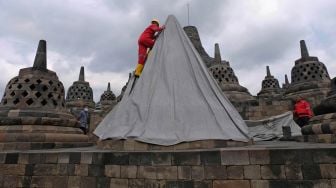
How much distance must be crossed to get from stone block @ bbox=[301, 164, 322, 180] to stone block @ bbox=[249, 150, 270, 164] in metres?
0.55

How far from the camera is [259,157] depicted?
3680 millimetres

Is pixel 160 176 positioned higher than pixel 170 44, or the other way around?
pixel 170 44

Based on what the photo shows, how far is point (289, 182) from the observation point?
352cm

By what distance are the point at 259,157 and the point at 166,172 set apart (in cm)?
161

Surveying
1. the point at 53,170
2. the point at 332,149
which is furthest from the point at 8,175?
the point at 332,149

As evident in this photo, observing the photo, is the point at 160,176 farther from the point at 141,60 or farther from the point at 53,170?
the point at 141,60

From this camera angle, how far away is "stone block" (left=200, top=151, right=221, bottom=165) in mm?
3840

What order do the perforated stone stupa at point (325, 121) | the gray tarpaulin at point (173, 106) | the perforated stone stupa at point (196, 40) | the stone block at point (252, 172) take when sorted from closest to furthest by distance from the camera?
the stone block at point (252, 172), the gray tarpaulin at point (173, 106), the perforated stone stupa at point (325, 121), the perforated stone stupa at point (196, 40)

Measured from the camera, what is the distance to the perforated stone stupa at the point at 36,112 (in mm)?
6309

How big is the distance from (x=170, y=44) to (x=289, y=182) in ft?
14.6

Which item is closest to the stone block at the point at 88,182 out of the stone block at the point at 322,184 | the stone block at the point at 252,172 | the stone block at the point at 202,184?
the stone block at the point at 202,184

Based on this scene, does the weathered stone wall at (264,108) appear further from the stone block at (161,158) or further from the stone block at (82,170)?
the stone block at (82,170)

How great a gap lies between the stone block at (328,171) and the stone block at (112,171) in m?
3.47

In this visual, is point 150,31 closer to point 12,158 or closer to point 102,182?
point 102,182
